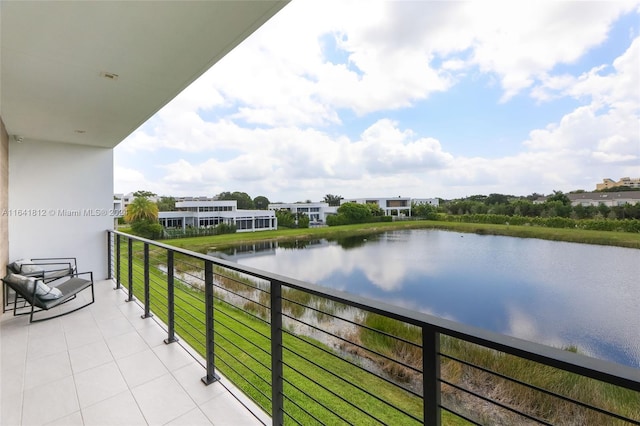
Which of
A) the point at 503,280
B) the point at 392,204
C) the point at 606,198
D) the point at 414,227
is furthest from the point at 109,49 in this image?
the point at 392,204

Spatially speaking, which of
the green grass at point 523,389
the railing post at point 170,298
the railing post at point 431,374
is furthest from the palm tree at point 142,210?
the railing post at point 431,374

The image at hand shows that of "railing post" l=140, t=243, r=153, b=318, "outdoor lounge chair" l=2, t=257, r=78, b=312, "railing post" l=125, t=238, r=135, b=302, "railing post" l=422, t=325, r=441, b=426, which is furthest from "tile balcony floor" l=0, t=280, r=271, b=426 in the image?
"railing post" l=422, t=325, r=441, b=426

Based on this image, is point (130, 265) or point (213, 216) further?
point (213, 216)

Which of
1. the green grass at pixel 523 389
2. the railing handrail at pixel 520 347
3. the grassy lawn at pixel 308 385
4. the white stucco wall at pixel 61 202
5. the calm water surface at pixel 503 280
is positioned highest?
the white stucco wall at pixel 61 202

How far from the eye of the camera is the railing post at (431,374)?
2.63 feet

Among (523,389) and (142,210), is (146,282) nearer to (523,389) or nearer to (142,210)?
(523,389)

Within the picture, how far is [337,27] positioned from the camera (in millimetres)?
12070

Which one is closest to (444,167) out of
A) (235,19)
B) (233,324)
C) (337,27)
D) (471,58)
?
(471,58)

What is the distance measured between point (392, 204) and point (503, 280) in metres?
15.9

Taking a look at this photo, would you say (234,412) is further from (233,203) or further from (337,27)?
(233,203)

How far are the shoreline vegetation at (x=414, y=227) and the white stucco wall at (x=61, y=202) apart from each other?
280cm

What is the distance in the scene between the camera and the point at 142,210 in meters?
15.6

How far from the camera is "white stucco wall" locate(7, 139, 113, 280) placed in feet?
13.6

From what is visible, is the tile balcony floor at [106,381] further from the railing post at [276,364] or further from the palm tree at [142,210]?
the palm tree at [142,210]
